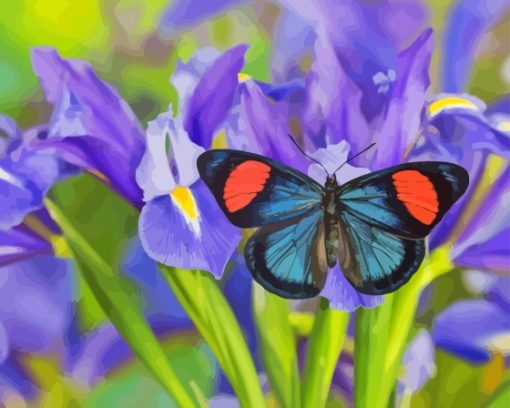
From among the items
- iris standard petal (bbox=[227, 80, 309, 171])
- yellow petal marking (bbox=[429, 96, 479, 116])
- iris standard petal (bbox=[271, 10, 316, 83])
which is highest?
iris standard petal (bbox=[271, 10, 316, 83])

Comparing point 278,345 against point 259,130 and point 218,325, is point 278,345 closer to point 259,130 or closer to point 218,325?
point 218,325

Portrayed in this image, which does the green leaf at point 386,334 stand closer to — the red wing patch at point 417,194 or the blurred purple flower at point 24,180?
the red wing patch at point 417,194

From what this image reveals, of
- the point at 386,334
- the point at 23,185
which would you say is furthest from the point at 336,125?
the point at 23,185

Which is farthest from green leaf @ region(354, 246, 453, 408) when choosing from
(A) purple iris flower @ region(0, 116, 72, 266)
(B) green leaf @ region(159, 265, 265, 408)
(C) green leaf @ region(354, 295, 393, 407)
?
(A) purple iris flower @ region(0, 116, 72, 266)

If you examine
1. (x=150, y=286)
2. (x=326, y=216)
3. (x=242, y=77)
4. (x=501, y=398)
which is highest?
(x=242, y=77)

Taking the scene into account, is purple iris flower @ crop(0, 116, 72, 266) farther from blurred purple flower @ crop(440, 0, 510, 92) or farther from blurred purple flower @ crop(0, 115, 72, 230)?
blurred purple flower @ crop(440, 0, 510, 92)

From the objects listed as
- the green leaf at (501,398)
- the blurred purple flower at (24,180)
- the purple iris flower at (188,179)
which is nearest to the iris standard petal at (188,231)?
the purple iris flower at (188,179)

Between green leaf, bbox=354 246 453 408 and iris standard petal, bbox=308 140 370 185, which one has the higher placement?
iris standard petal, bbox=308 140 370 185
